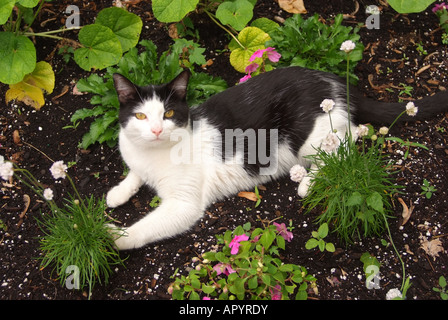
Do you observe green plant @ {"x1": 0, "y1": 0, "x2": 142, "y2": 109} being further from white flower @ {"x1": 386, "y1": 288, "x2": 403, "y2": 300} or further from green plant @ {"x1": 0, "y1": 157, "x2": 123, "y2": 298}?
white flower @ {"x1": 386, "y1": 288, "x2": 403, "y2": 300}

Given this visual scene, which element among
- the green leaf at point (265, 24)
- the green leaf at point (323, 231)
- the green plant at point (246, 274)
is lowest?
the green plant at point (246, 274)

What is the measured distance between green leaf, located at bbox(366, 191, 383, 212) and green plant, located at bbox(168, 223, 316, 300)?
45 cm

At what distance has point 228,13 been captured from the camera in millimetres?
3252

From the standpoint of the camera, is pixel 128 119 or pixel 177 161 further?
pixel 177 161

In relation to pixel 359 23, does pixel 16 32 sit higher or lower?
lower

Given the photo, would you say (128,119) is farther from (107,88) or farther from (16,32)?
(16,32)

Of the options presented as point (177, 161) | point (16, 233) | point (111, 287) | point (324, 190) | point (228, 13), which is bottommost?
point (111, 287)

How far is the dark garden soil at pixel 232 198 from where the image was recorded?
250 cm

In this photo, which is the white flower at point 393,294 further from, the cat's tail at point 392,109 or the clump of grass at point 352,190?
the cat's tail at point 392,109

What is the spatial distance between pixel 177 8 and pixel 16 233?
1654 millimetres

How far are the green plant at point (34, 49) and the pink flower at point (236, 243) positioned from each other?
1526 mm

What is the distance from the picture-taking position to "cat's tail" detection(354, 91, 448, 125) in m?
2.96

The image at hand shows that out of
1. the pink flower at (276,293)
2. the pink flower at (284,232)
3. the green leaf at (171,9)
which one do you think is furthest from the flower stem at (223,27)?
the pink flower at (276,293)

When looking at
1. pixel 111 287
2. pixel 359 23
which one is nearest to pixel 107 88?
pixel 111 287
